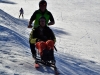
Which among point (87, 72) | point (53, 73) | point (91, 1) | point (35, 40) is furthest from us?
point (91, 1)

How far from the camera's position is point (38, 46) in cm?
678

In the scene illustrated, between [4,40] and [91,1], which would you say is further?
[91,1]

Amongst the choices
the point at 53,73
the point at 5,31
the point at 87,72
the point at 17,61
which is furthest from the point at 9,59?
the point at 5,31

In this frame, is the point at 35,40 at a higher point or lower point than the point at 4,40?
higher

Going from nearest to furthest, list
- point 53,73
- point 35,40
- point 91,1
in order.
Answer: point 53,73
point 35,40
point 91,1

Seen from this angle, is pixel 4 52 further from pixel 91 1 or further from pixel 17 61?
pixel 91 1

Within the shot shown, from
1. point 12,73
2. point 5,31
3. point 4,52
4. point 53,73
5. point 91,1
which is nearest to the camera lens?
point 12,73

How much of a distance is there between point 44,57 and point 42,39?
0.78m

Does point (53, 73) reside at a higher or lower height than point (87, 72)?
higher

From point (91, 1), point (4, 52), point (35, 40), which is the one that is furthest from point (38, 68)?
point (91, 1)

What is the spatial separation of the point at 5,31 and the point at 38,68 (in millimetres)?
4821

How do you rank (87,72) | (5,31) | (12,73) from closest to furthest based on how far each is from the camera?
1. (12,73)
2. (87,72)
3. (5,31)

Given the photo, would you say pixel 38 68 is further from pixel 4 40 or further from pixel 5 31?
pixel 5 31

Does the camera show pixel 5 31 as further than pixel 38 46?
Yes
